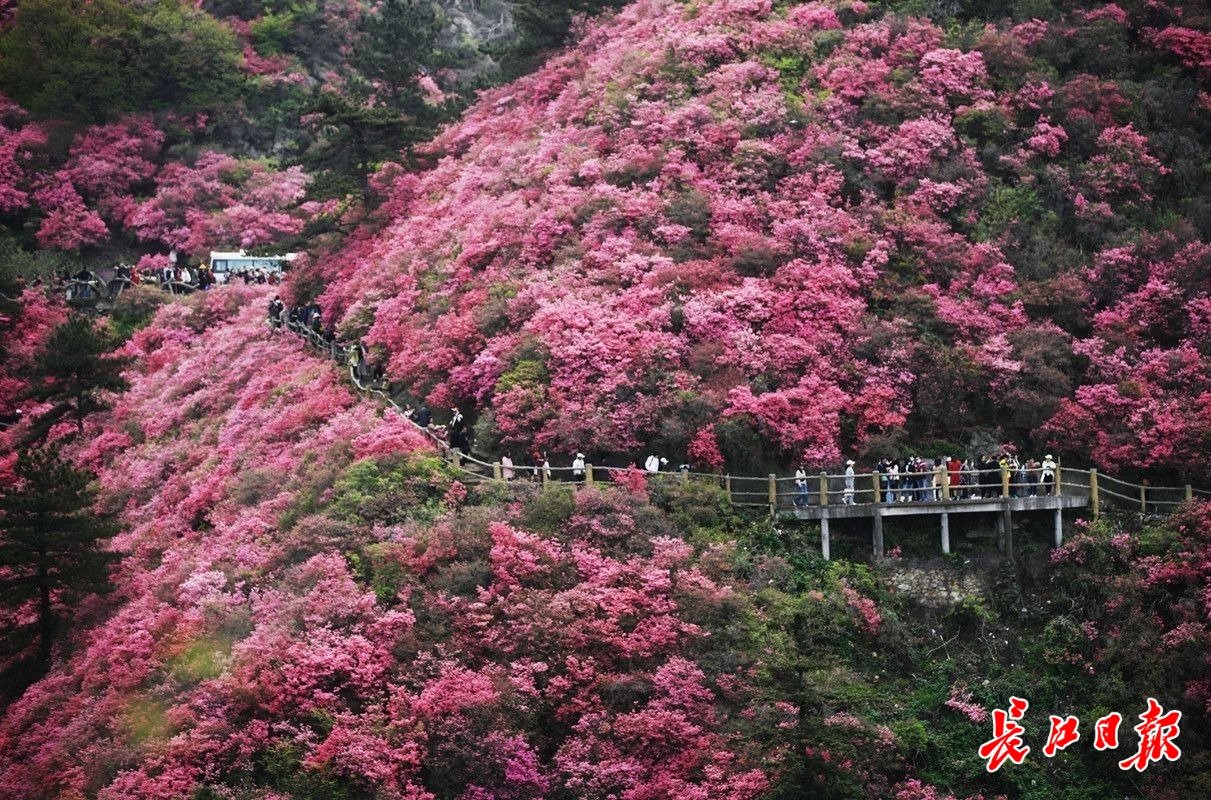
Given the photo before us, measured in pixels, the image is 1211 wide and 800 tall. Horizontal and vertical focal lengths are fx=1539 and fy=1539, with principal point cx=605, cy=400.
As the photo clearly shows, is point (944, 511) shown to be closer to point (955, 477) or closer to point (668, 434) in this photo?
point (955, 477)

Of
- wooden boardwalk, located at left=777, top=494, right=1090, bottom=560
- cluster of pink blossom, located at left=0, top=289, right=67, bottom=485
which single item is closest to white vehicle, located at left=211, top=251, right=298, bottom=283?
cluster of pink blossom, located at left=0, top=289, right=67, bottom=485

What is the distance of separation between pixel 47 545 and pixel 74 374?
38.4ft

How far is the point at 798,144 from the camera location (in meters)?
47.2

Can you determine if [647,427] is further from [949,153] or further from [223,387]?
[223,387]

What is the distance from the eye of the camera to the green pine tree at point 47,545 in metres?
41.8

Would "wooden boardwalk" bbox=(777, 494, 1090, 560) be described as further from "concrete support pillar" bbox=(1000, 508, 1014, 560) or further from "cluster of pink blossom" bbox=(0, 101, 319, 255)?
"cluster of pink blossom" bbox=(0, 101, 319, 255)

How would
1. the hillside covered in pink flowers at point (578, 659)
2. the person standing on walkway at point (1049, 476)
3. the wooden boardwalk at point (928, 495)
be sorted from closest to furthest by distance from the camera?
the hillside covered in pink flowers at point (578, 659)
the wooden boardwalk at point (928, 495)
the person standing on walkway at point (1049, 476)

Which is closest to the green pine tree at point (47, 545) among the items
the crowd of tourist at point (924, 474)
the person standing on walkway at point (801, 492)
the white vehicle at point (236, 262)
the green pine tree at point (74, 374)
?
the green pine tree at point (74, 374)

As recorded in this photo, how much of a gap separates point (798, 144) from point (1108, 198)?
9432 millimetres

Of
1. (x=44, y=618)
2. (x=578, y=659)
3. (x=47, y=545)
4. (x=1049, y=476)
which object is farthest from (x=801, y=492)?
(x=44, y=618)

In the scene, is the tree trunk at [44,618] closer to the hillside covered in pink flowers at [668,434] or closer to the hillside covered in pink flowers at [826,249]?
the hillside covered in pink flowers at [668,434]

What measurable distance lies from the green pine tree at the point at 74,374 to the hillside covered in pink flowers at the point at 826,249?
7590 mm

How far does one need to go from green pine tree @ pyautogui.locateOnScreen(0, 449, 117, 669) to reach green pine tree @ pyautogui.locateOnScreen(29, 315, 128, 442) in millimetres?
7862

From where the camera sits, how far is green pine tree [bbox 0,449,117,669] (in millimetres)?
41844
